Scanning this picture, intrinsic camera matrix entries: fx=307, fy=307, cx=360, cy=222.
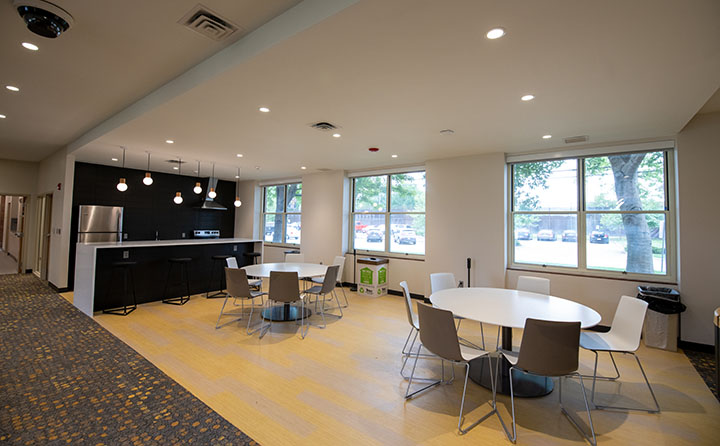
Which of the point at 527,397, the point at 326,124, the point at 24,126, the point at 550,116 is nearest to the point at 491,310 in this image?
the point at 527,397

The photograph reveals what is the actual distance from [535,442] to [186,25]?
13.3ft

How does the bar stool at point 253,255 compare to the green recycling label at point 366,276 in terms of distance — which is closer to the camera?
the green recycling label at point 366,276

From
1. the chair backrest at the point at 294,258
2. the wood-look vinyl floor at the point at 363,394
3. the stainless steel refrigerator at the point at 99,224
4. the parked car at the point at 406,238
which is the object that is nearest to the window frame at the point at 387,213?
the parked car at the point at 406,238

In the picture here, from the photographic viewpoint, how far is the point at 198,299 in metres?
5.97

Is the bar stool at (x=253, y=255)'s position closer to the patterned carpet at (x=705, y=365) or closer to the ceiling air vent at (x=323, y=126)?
the ceiling air vent at (x=323, y=126)

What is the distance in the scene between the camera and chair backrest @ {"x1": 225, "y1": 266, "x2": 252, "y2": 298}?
163 inches

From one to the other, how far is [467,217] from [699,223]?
2.93 m

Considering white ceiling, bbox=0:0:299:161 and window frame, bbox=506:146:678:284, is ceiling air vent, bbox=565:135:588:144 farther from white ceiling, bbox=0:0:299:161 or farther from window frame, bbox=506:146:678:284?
white ceiling, bbox=0:0:299:161

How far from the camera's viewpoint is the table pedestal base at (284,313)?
4.78 metres

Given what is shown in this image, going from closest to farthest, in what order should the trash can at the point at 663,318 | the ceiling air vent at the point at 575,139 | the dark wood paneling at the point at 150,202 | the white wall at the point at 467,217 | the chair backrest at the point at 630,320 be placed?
the chair backrest at the point at 630,320 → the trash can at the point at 663,318 → the ceiling air vent at the point at 575,139 → the white wall at the point at 467,217 → the dark wood paneling at the point at 150,202

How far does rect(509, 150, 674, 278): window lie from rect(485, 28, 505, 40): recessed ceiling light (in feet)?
12.5

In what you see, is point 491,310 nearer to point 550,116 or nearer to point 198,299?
point 550,116

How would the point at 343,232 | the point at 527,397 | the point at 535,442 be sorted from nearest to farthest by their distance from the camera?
the point at 535,442 → the point at 527,397 → the point at 343,232

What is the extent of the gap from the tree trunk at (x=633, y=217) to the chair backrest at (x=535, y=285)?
172 cm
